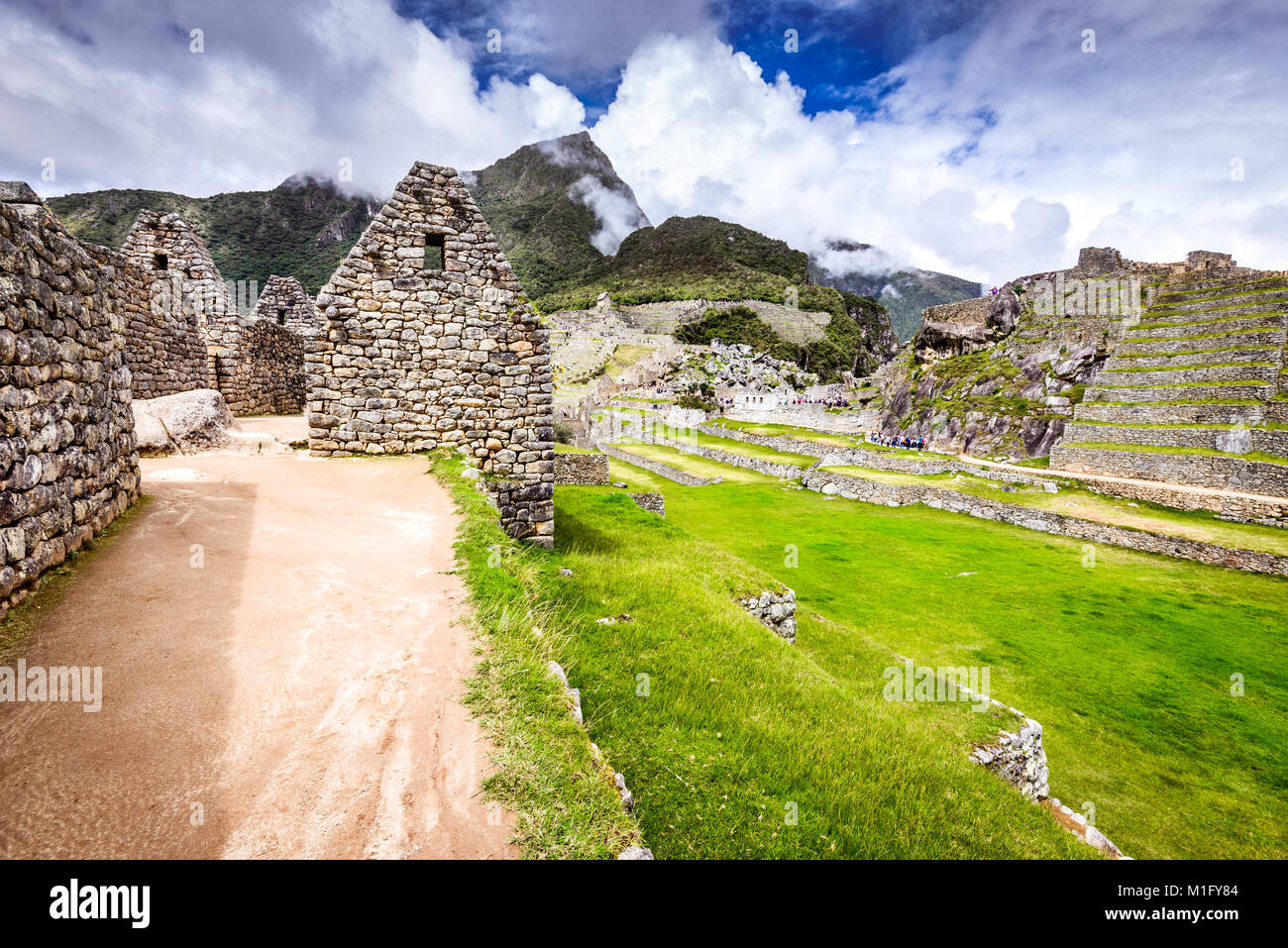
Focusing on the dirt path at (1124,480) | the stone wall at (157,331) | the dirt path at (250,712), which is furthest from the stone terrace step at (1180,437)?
the stone wall at (157,331)

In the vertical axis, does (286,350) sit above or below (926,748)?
above

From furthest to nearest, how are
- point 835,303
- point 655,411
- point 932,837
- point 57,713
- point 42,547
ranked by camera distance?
point 835,303, point 655,411, point 932,837, point 42,547, point 57,713

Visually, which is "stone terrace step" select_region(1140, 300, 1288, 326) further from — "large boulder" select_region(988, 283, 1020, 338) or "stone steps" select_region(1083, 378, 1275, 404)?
"large boulder" select_region(988, 283, 1020, 338)

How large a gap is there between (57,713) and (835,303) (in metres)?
134

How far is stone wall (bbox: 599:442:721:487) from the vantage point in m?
30.0

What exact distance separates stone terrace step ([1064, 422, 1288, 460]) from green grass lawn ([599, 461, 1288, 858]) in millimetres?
9219

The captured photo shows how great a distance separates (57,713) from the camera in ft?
8.08

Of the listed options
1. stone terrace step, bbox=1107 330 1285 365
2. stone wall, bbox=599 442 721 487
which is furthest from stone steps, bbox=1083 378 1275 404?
stone wall, bbox=599 442 721 487

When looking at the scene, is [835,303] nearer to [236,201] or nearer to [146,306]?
[236,201]

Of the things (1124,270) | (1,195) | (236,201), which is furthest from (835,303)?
(1,195)

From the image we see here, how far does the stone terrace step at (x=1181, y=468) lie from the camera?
19.0m

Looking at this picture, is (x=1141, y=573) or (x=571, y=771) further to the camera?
(x=1141, y=573)

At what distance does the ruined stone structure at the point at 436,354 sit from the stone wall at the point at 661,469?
16755mm

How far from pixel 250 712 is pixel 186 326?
43.4ft
